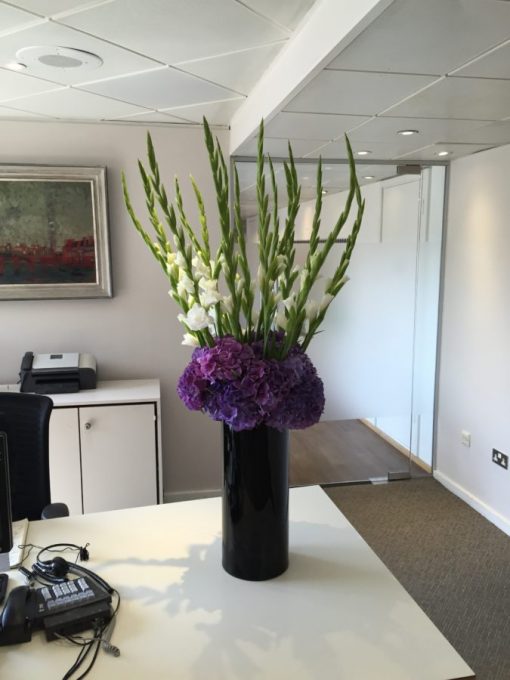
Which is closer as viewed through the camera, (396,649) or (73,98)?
(396,649)

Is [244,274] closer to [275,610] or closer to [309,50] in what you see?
[275,610]

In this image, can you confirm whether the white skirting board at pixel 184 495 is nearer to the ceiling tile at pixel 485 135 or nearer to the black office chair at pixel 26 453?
the black office chair at pixel 26 453

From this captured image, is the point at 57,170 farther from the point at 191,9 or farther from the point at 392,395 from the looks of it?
the point at 392,395

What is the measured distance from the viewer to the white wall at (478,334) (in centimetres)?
340

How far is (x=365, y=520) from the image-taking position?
361 cm

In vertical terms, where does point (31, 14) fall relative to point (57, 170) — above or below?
above

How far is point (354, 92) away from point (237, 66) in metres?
0.58

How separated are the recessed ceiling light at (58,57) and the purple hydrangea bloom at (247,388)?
5.32ft

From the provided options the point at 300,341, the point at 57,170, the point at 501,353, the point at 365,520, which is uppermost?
the point at 57,170

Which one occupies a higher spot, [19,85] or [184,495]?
[19,85]

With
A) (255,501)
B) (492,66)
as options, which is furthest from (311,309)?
(492,66)

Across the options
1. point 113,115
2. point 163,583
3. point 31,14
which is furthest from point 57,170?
point 163,583

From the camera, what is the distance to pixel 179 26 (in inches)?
78.6

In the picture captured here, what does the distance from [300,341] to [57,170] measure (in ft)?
8.56
